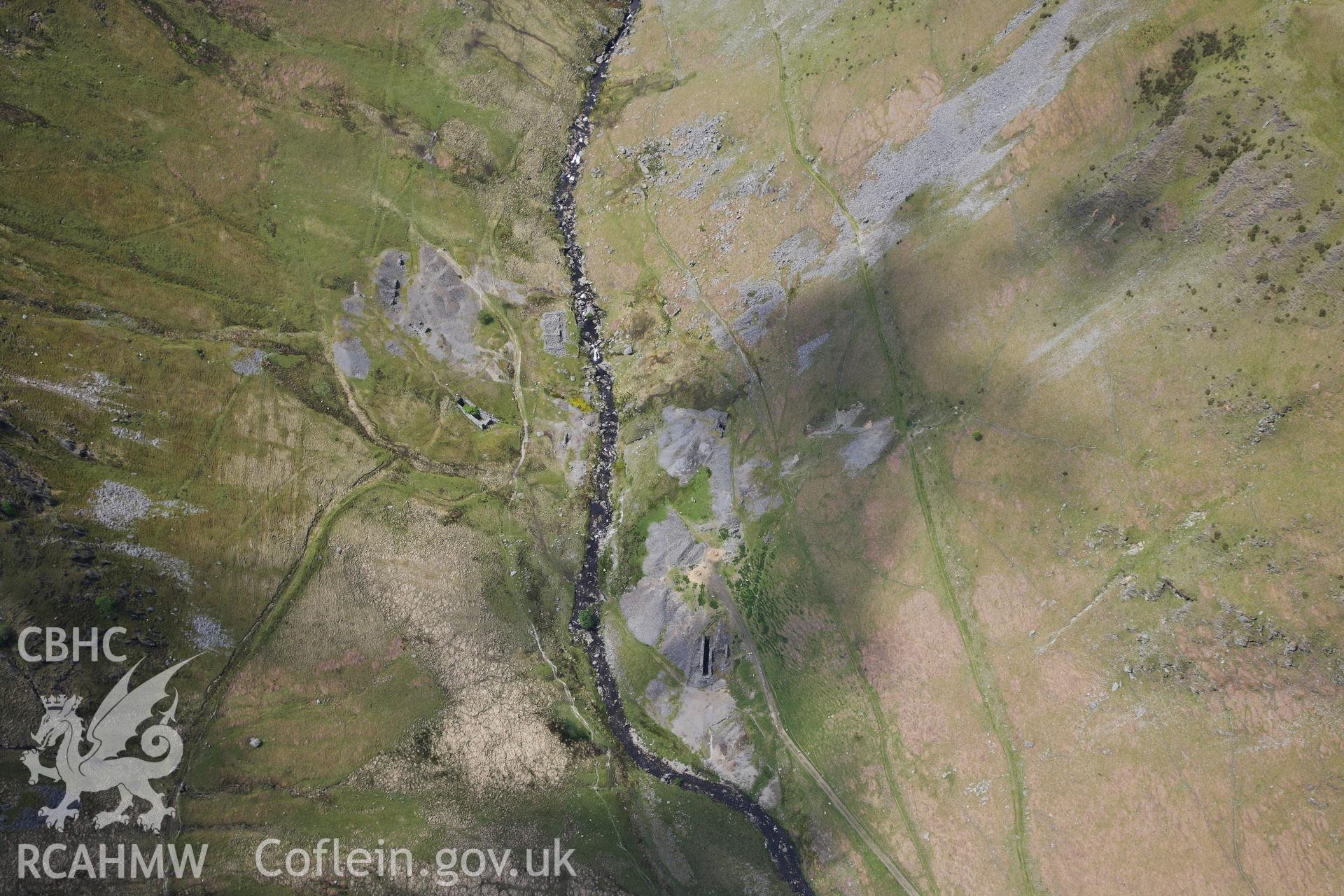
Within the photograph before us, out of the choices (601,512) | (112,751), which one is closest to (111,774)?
(112,751)

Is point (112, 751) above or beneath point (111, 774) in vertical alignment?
above

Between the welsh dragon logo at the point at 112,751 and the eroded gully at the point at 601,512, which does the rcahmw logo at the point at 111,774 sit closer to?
the welsh dragon logo at the point at 112,751

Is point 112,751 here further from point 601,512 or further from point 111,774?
point 601,512

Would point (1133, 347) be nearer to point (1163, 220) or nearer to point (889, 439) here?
point (1163, 220)

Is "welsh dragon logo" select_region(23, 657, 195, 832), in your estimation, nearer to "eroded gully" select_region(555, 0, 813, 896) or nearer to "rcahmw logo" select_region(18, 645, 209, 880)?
"rcahmw logo" select_region(18, 645, 209, 880)

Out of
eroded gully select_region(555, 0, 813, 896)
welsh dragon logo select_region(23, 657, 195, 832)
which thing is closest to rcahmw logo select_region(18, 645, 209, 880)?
welsh dragon logo select_region(23, 657, 195, 832)

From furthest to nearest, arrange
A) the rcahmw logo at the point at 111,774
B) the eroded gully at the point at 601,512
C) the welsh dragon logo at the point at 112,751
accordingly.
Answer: the eroded gully at the point at 601,512
the welsh dragon logo at the point at 112,751
the rcahmw logo at the point at 111,774

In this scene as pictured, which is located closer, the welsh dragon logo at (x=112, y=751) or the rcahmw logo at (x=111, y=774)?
the rcahmw logo at (x=111, y=774)

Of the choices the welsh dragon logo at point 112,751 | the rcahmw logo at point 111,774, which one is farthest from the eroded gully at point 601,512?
the rcahmw logo at point 111,774
